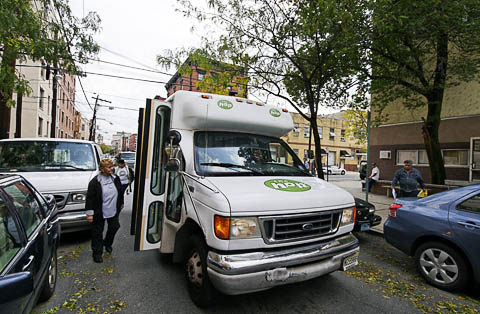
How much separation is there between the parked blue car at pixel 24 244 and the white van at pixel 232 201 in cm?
105

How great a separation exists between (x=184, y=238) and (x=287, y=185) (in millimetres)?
1434

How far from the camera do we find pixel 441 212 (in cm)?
372

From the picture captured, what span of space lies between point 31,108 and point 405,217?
86.4 ft

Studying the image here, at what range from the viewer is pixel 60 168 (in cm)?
525

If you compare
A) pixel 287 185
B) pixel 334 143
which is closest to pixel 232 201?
pixel 287 185

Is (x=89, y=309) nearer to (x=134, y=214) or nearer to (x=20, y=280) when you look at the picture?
(x=134, y=214)

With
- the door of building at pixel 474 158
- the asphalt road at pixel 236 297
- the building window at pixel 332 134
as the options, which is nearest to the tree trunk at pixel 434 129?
the door of building at pixel 474 158

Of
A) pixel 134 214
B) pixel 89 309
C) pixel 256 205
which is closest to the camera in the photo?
pixel 256 205

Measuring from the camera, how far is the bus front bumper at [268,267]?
2.44 metres

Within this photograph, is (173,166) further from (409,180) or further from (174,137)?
(409,180)

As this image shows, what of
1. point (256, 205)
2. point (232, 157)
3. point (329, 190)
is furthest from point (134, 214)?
point (329, 190)

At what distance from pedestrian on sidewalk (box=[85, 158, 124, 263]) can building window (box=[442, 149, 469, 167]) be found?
542 inches

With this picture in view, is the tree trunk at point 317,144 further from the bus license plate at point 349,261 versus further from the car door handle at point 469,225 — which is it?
the bus license plate at point 349,261

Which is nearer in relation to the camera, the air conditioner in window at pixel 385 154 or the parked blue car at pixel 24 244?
the parked blue car at pixel 24 244
